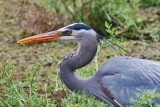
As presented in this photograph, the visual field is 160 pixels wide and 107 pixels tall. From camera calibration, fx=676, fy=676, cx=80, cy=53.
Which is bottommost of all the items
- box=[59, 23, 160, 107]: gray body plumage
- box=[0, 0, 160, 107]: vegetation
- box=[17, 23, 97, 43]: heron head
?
box=[0, 0, 160, 107]: vegetation

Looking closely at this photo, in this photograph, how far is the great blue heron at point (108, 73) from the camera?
4688mm

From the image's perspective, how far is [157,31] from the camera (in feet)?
26.3

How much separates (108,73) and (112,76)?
6cm

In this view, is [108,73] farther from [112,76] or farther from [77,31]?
[77,31]

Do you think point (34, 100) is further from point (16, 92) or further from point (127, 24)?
point (127, 24)

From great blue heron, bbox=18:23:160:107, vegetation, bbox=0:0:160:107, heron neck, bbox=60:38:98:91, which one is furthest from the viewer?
vegetation, bbox=0:0:160:107

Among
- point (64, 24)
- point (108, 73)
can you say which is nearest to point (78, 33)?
point (108, 73)

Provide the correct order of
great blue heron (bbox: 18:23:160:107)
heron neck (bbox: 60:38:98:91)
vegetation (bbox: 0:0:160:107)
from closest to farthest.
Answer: great blue heron (bbox: 18:23:160:107)
heron neck (bbox: 60:38:98:91)
vegetation (bbox: 0:0:160:107)

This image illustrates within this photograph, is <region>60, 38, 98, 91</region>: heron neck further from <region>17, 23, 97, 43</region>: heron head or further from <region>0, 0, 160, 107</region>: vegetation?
<region>0, 0, 160, 107</region>: vegetation

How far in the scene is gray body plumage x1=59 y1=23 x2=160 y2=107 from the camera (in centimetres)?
469

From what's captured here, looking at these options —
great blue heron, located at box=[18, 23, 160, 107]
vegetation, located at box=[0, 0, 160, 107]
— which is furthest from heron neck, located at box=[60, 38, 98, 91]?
vegetation, located at box=[0, 0, 160, 107]

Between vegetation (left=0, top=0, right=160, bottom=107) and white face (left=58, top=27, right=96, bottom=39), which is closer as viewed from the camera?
white face (left=58, top=27, right=96, bottom=39)

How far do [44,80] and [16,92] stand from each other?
129 centimetres

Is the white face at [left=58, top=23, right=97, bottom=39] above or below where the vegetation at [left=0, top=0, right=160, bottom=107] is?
above
